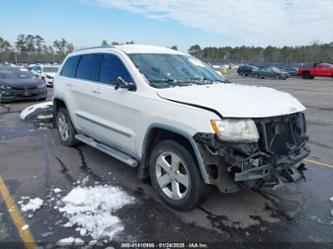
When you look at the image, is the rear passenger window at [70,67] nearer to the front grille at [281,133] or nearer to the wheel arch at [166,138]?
the wheel arch at [166,138]

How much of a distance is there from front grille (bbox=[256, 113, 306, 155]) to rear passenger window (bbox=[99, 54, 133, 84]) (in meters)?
1.86

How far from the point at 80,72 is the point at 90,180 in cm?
206

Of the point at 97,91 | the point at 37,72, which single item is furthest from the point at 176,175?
the point at 37,72

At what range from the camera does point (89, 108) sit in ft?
16.2

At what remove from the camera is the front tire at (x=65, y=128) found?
19.2 feet

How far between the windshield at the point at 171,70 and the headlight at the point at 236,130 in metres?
1.12

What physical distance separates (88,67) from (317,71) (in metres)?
35.4

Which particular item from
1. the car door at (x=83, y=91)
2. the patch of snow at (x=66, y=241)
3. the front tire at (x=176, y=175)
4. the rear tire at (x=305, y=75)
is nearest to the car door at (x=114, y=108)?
the car door at (x=83, y=91)

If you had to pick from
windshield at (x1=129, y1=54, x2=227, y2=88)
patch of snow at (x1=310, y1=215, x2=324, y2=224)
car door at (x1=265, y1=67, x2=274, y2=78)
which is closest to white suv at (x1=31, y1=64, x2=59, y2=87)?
windshield at (x1=129, y1=54, x2=227, y2=88)

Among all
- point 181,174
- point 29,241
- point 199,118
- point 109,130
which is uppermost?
point 199,118

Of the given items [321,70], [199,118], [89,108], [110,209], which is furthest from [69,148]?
[321,70]

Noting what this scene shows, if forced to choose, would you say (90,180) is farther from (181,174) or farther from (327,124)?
(327,124)

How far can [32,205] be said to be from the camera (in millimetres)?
3664

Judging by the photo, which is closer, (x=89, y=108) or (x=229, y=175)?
(x=229, y=175)
